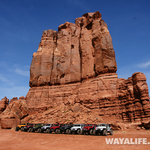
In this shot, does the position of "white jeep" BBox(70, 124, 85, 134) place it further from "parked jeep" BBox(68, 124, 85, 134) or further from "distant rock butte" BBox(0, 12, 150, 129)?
"distant rock butte" BBox(0, 12, 150, 129)

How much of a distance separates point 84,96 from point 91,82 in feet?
12.4

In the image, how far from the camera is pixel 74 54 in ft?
149

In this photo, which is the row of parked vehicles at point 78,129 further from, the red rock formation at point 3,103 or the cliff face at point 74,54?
the red rock formation at point 3,103

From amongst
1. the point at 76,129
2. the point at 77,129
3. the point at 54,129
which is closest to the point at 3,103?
the point at 54,129

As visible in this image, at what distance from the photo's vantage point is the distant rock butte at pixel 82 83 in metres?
29.1

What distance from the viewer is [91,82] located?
35.8 metres

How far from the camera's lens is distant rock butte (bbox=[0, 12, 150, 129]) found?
95.6 feet

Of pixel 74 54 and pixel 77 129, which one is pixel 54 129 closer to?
pixel 77 129

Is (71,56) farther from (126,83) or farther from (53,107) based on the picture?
(126,83)

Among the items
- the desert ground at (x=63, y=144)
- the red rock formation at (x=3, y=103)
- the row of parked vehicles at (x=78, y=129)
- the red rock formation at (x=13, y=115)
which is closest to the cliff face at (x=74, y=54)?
the red rock formation at (x=13, y=115)

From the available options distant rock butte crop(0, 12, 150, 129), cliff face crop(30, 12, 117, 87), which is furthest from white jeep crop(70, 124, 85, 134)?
cliff face crop(30, 12, 117, 87)

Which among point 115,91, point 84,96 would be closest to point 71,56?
point 84,96

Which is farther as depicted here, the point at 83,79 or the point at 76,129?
the point at 83,79

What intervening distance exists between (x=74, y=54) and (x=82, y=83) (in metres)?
10.8
